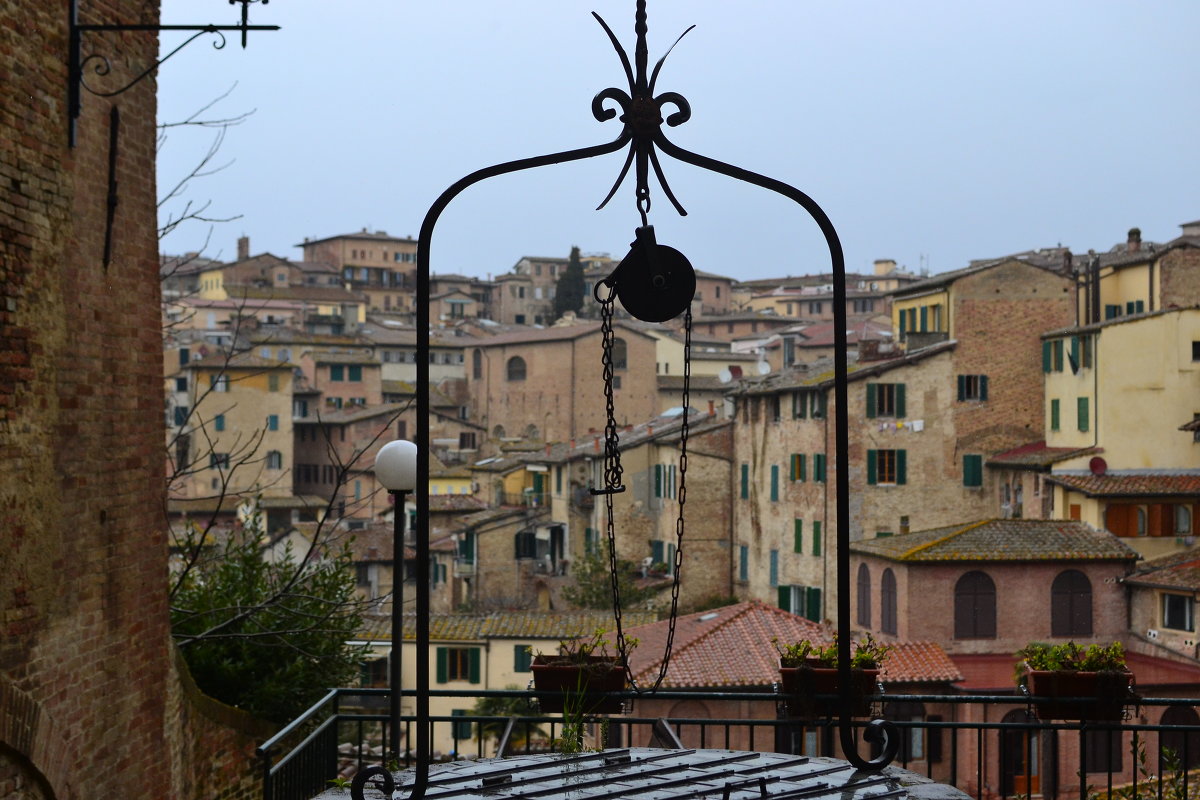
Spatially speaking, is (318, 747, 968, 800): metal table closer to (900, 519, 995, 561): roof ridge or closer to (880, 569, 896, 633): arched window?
(900, 519, 995, 561): roof ridge

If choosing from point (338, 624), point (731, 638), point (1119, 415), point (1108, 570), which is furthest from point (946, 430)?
point (338, 624)

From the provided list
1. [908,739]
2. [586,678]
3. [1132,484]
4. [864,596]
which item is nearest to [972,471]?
[1132,484]

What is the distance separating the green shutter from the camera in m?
34.3

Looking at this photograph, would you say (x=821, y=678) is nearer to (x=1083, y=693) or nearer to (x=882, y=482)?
(x=1083, y=693)

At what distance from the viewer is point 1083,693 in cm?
684

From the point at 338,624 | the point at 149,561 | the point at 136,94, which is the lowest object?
the point at 338,624

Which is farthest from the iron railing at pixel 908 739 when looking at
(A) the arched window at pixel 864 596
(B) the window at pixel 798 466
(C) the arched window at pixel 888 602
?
(B) the window at pixel 798 466

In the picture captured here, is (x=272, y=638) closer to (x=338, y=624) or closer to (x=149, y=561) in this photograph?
(x=338, y=624)

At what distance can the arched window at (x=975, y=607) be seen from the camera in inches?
1115

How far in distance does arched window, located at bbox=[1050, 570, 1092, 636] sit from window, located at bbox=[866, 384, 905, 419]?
7.34m

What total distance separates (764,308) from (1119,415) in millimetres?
49597

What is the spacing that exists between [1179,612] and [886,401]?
9503 mm

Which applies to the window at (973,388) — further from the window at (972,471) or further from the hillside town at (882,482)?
the window at (972,471)

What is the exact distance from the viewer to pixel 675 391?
5456 centimetres
